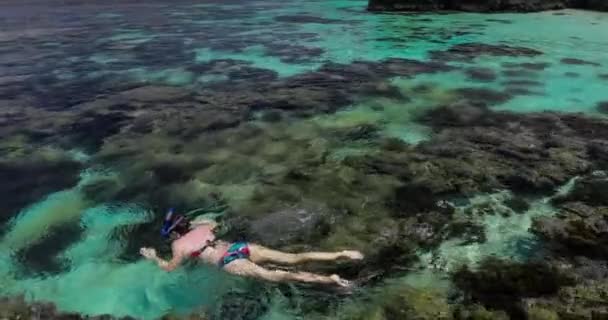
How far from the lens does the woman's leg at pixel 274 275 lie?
27.1 feet

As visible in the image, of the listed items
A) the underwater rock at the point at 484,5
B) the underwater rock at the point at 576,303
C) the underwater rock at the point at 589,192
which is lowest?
the underwater rock at the point at 576,303

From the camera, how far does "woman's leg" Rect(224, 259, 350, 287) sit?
827 cm

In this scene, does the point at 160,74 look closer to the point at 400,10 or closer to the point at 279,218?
the point at 279,218

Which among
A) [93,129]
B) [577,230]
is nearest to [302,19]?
[93,129]

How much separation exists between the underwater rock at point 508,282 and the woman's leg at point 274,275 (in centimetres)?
206

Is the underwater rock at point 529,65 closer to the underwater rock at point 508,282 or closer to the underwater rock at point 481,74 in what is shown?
the underwater rock at point 481,74

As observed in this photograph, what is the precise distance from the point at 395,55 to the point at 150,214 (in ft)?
56.5

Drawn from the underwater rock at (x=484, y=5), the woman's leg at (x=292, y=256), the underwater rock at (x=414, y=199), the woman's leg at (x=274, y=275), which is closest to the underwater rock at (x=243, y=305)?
the woman's leg at (x=274, y=275)

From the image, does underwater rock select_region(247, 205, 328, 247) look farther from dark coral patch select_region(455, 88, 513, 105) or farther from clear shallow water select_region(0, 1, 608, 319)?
dark coral patch select_region(455, 88, 513, 105)

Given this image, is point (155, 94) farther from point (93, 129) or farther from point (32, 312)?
point (32, 312)

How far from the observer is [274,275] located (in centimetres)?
850

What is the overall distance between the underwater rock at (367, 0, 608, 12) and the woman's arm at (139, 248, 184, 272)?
108 ft

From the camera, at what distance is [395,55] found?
25031 mm

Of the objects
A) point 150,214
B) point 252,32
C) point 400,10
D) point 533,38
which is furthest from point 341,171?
point 400,10
